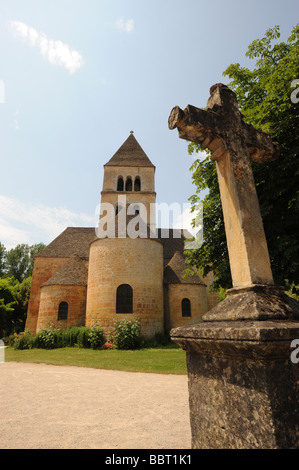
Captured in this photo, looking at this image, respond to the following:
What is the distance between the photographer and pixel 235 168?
7.16 feet

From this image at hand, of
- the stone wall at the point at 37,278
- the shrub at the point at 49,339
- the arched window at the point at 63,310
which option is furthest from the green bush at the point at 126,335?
the stone wall at the point at 37,278

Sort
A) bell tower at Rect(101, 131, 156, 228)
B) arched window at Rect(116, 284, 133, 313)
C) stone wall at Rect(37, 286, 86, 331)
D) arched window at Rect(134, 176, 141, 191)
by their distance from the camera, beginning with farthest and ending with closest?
arched window at Rect(134, 176, 141, 191), bell tower at Rect(101, 131, 156, 228), stone wall at Rect(37, 286, 86, 331), arched window at Rect(116, 284, 133, 313)

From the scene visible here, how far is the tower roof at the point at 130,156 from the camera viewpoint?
2669 cm

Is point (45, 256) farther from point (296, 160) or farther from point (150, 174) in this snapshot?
point (296, 160)

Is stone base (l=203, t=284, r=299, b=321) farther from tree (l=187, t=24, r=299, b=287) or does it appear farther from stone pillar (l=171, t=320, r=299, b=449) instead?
tree (l=187, t=24, r=299, b=287)

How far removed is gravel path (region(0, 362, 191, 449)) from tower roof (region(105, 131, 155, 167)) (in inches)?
903

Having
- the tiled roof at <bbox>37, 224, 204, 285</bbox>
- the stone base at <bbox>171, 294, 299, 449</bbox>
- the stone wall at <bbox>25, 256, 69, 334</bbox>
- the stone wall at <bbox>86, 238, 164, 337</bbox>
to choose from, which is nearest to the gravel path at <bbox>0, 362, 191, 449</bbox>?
the stone base at <bbox>171, 294, 299, 449</bbox>

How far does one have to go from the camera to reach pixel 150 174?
86.1 feet

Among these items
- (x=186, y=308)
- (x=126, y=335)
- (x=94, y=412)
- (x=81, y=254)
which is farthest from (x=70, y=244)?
(x=94, y=412)

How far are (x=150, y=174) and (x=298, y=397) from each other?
25.9m

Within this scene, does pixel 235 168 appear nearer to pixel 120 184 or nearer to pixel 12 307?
pixel 120 184

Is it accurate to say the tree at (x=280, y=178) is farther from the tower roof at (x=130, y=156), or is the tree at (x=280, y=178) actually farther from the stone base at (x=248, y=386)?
the tower roof at (x=130, y=156)

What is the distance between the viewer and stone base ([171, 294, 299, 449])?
51.7 inches
